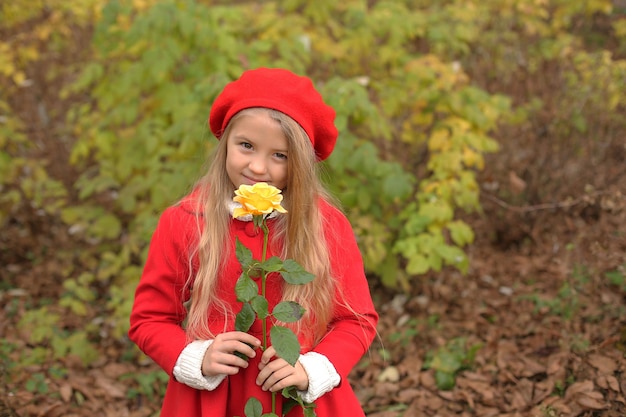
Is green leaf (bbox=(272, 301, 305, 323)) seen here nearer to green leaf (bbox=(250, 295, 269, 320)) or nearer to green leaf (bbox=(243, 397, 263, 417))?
green leaf (bbox=(250, 295, 269, 320))

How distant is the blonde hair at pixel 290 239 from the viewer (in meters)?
1.70

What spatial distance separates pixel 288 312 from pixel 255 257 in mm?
277

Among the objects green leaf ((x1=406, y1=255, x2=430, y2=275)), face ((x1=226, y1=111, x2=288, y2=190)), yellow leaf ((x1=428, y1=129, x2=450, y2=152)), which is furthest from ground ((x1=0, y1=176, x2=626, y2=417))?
face ((x1=226, y1=111, x2=288, y2=190))

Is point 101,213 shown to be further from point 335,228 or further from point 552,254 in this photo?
point 552,254

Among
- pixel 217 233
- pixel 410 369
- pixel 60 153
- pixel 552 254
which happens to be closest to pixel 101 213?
pixel 60 153

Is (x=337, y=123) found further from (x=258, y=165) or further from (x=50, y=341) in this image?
(x=50, y=341)

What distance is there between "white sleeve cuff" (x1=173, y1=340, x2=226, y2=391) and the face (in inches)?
18.7

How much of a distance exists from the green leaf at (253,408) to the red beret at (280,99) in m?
0.74

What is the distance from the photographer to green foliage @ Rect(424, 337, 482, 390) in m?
3.13

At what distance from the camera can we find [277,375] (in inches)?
60.8

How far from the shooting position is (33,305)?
154 inches

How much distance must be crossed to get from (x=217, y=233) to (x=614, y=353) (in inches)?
84.1

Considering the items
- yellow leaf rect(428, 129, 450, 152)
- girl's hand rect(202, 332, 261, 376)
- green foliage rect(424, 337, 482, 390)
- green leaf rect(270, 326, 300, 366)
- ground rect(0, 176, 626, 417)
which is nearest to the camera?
green leaf rect(270, 326, 300, 366)

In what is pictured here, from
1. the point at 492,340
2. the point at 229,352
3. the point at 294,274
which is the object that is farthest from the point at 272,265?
the point at 492,340
